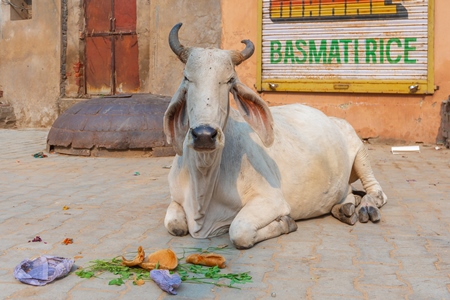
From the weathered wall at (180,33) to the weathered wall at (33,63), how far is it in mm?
2723

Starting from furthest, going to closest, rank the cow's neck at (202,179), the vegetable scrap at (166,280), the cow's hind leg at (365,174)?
the cow's hind leg at (365,174) < the cow's neck at (202,179) < the vegetable scrap at (166,280)

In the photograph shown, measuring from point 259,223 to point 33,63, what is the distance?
1139cm

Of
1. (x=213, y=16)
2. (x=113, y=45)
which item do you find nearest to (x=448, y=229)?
(x=213, y=16)

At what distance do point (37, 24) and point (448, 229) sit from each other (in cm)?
1185

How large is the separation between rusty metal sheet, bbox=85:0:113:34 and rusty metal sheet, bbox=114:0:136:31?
0.62 ft

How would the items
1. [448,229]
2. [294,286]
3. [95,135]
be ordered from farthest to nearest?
[95,135]
[448,229]
[294,286]

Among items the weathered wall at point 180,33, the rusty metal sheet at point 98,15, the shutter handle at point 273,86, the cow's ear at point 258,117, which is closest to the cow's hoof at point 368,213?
the cow's ear at point 258,117

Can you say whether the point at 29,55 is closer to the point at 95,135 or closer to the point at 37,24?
the point at 37,24

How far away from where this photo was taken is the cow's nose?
348 centimetres

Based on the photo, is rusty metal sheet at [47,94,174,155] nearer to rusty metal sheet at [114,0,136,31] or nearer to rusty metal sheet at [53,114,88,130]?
rusty metal sheet at [53,114,88,130]

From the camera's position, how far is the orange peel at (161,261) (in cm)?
349

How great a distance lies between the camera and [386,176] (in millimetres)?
7426

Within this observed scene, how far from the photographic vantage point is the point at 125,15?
1329 cm

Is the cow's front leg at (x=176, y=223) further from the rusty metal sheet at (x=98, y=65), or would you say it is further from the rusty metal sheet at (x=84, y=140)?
the rusty metal sheet at (x=98, y=65)
